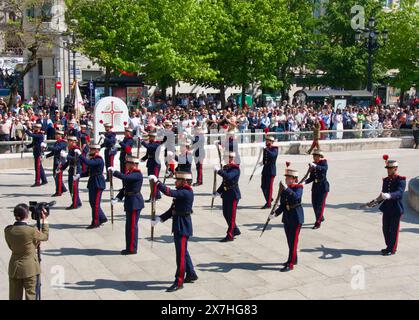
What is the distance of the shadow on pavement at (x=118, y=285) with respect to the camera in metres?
9.59

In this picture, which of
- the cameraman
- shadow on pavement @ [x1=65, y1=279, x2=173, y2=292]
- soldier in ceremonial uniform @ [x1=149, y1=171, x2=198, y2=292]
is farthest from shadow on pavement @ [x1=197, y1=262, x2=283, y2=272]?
the cameraman

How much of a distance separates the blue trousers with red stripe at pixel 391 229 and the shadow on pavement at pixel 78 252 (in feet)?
16.8

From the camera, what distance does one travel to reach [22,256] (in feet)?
26.5

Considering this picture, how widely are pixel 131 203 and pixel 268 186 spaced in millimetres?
4820

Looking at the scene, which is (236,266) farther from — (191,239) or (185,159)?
(185,159)

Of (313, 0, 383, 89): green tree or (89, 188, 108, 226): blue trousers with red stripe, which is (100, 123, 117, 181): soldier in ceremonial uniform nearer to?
(89, 188, 108, 226): blue trousers with red stripe

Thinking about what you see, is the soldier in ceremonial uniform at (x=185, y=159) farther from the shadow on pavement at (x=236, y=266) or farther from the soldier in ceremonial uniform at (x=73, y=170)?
the shadow on pavement at (x=236, y=266)

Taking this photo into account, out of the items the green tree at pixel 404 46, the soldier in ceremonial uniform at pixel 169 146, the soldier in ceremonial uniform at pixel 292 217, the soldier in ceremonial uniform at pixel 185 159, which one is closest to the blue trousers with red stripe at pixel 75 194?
the soldier in ceremonial uniform at pixel 185 159

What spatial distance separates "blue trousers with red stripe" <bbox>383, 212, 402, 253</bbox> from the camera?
11.4 metres

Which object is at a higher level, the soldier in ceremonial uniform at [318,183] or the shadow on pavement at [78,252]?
the soldier in ceremonial uniform at [318,183]

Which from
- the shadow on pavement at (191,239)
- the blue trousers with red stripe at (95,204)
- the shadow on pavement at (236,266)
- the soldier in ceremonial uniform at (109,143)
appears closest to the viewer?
the shadow on pavement at (236,266)

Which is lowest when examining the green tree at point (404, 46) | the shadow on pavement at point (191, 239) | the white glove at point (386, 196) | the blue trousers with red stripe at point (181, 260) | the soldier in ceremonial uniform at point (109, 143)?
the shadow on pavement at point (191, 239)

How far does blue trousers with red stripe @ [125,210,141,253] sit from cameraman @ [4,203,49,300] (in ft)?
10.6

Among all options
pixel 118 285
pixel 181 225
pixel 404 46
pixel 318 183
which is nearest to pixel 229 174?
pixel 318 183
